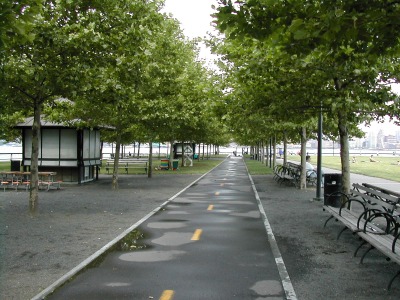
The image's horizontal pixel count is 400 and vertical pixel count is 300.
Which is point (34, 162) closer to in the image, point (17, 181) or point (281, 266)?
point (281, 266)

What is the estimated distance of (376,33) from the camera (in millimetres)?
5402

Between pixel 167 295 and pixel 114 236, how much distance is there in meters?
3.84

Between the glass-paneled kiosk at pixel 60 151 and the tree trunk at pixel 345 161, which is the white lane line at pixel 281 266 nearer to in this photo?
the tree trunk at pixel 345 161

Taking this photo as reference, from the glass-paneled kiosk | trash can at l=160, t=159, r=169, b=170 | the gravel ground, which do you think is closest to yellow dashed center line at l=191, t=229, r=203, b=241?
the gravel ground

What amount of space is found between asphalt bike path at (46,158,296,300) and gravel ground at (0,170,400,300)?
0.36 m

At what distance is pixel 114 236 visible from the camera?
8938mm

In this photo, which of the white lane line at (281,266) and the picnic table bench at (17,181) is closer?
the white lane line at (281,266)

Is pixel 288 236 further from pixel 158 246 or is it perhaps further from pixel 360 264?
pixel 158 246

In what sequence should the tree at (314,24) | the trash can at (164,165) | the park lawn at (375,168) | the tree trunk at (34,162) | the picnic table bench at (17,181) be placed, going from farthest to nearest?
the trash can at (164,165) → the park lawn at (375,168) → the picnic table bench at (17,181) → the tree trunk at (34,162) → the tree at (314,24)

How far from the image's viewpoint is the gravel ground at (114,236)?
5.83 metres

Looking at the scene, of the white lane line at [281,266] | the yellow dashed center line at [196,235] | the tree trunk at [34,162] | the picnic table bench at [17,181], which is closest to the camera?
the white lane line at [281,266]

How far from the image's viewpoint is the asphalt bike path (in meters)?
5.51

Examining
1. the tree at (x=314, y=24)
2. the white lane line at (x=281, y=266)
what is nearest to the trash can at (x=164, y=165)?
the white lane line at (x=281, y=266)

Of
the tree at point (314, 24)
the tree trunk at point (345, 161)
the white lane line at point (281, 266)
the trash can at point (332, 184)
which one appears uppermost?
the tree at point (314, 24)
